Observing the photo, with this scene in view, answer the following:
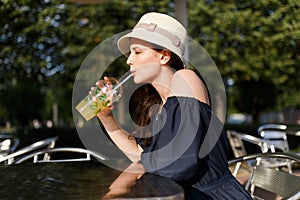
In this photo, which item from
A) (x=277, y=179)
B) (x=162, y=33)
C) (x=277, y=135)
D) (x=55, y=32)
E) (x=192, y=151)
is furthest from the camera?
(x=55, y=32)

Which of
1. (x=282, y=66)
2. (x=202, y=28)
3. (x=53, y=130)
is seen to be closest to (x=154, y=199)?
(x=202, y=28)

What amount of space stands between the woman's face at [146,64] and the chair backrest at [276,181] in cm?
55

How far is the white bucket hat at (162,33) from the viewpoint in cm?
134

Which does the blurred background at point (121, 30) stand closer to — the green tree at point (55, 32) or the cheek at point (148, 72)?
the green tree at point (55, 32)

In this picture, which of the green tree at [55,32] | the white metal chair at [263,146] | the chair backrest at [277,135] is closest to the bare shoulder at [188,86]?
the white metal chair at [263,146]

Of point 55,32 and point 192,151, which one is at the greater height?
point 55,32

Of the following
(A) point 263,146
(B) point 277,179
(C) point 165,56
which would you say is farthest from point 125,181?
(A) point 263,146

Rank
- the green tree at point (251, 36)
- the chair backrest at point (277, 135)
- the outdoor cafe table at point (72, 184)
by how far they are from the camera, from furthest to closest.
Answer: the green tree at point (251, 36), the chair backrest at point (277, 135), the outdoor cafe table at point (72, 184)

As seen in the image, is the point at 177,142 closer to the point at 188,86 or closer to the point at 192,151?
the point at 192,151

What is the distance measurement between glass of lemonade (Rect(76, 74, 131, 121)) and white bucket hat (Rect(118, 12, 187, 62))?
145 millimetres

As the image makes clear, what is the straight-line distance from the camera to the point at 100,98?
1392 mm

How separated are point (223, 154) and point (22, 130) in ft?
26.0

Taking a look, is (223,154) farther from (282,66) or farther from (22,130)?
(22,130)

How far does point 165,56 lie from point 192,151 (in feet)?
1.23
